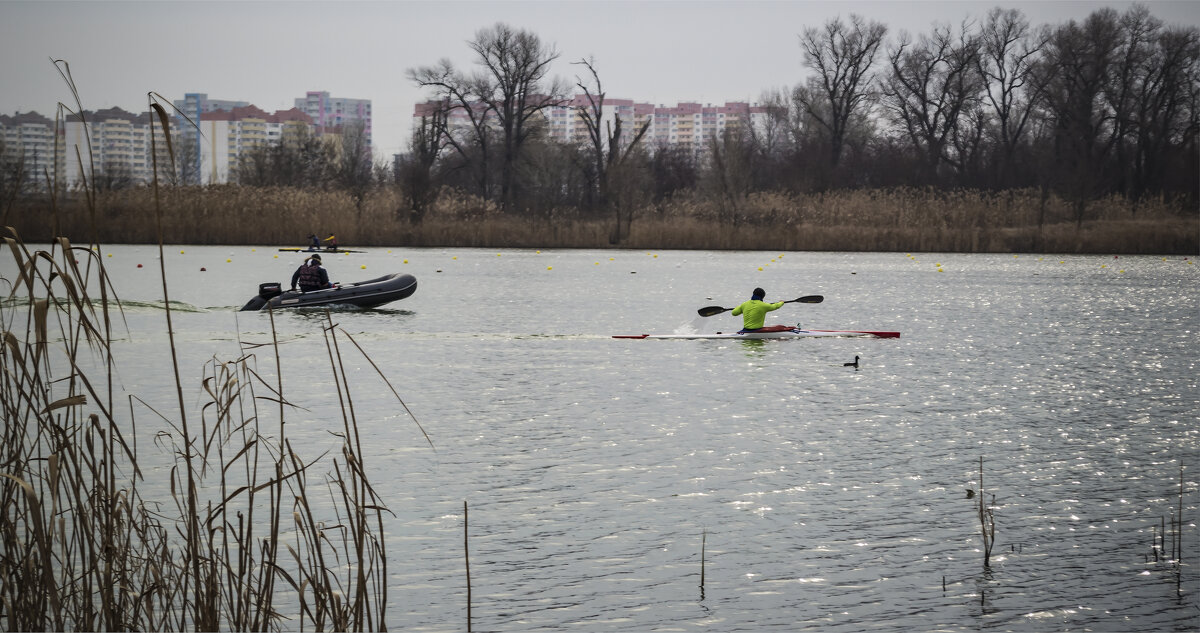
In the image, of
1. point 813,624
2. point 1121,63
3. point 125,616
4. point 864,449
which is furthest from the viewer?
point 1121,63

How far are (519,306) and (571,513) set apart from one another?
609 inches

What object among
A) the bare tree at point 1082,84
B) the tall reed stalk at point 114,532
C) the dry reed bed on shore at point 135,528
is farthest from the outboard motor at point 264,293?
the bare tree at point 1082,84

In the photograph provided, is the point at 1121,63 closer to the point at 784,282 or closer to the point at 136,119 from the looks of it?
the point at 784,282

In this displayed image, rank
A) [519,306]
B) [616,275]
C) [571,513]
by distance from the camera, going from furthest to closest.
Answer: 1. [616,275]
2. [519,306]
3. [571,513]

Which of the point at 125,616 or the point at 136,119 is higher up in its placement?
the point at 136,119

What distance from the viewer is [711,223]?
4009 cm

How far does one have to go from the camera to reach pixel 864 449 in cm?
984

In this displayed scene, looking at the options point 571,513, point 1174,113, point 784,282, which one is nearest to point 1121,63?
point 1174,113

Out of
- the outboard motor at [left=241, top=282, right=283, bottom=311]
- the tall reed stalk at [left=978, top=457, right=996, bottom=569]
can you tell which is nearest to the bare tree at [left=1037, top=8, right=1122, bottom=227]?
the outboard motor at [left=241, top=282, right=283, bottom=311]

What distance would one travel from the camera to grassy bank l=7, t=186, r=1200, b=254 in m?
37.0

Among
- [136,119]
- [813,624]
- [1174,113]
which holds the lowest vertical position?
[813,624]

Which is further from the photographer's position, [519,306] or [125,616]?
[519,306]

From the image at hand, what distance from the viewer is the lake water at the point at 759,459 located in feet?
20.0

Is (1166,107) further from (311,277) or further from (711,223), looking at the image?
(311,277)
